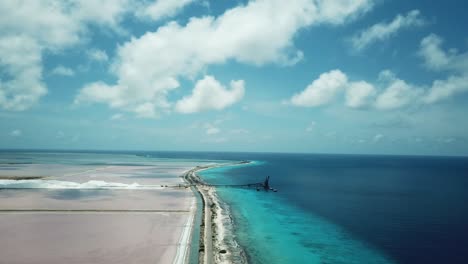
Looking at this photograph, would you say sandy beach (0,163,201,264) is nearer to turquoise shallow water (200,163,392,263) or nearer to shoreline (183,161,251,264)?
shoreline (183,161,251,264)

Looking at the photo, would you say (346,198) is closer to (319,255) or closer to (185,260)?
(319,255)

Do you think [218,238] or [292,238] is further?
[292,238]

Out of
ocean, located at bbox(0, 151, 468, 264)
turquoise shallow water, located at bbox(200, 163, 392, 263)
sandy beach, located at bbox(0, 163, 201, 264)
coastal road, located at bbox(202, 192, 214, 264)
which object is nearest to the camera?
coastal road, located at bbox(202, 192, 214, 264)

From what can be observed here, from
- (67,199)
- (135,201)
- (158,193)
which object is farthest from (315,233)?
(67,199)

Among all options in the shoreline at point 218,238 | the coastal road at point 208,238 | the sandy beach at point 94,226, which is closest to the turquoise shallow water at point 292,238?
the shoreline at point 218,238

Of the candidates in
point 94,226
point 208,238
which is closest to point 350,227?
point 208,238

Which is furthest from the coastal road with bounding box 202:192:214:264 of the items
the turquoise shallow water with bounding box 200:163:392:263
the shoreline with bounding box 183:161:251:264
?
the turquoise shallow water with bounding box 200:163:392:263

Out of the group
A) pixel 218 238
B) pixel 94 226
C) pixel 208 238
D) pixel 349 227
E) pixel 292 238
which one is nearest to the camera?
pixel 208 238

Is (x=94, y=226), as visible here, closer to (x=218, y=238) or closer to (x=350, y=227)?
(x=218, y=238)

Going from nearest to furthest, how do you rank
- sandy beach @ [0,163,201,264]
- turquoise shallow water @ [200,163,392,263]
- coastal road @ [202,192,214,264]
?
1. coastal road @ [202,192,214,264]
2. sandy beach @ [0,163,201,264]
3. turquoise shallow water @ [200,163,392,263]
